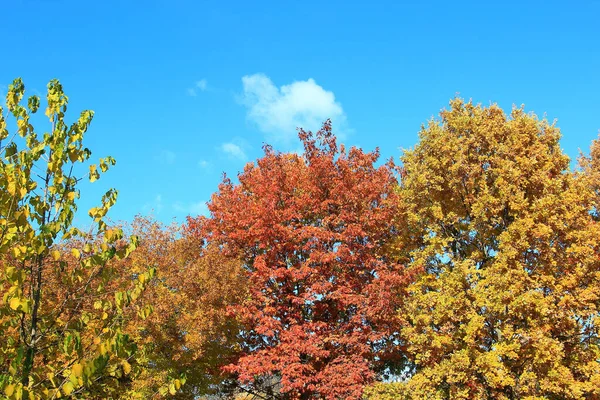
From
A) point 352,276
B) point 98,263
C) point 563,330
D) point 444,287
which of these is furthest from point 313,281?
point 98,263

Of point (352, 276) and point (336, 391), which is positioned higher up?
point (352, 276)

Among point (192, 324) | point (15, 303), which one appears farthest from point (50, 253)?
point (192, 324)

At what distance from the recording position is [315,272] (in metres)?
19.6

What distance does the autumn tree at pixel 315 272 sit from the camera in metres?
18.8

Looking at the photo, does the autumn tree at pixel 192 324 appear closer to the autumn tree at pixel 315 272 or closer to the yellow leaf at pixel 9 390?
the autumn tree at pixel 315 272

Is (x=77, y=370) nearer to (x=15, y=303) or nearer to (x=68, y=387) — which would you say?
(x=68, y=387)

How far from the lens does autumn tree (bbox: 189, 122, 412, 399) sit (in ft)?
61.8

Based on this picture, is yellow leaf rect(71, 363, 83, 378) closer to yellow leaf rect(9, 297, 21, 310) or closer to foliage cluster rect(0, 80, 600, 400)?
yellow leaf rect(9, 297, 21, 310)

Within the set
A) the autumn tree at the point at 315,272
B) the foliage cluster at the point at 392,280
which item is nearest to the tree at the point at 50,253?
the foliage cluster at the point at 392,280

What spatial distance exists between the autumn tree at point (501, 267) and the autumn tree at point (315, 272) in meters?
1.81

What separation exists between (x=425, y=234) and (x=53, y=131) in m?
17.5

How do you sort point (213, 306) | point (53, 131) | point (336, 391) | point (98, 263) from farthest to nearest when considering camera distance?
point (213, 306), point (336, 391), point (53, 131), point (98, 263)

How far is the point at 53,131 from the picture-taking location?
5.01 m

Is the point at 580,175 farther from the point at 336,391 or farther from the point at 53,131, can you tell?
the point at 53,131
